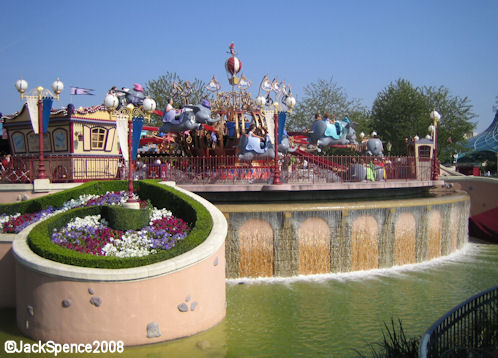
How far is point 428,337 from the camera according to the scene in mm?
6469

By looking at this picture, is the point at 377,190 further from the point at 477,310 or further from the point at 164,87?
the point at 164,87

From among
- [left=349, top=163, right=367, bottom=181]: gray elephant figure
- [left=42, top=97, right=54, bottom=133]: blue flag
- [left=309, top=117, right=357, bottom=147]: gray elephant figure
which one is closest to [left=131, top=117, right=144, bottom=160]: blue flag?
[left=42, top=97, right=54, bottom=133]: blue flag

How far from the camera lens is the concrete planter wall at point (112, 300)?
9891 mm

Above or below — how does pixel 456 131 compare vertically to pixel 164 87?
below

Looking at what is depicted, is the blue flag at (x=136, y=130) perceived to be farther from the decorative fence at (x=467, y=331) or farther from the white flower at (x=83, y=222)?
the decorative fence at (x=467, y=331)

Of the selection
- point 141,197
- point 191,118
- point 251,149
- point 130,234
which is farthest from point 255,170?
point 130,234

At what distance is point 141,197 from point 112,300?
221 inches

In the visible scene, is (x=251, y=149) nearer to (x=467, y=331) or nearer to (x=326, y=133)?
(x=326, y=133)

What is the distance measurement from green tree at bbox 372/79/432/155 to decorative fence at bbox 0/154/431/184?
27187mm

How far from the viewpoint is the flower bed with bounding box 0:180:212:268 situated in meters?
10.3

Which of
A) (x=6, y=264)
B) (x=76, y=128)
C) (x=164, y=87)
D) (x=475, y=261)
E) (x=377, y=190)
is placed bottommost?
(x=475, y=261)

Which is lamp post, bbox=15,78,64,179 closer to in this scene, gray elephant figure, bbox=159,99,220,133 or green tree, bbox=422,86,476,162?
gray elephant figure, bbox=159,99,220,133

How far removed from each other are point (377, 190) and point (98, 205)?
10.9m

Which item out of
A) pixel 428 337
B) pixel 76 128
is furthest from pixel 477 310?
pixel 76 128
